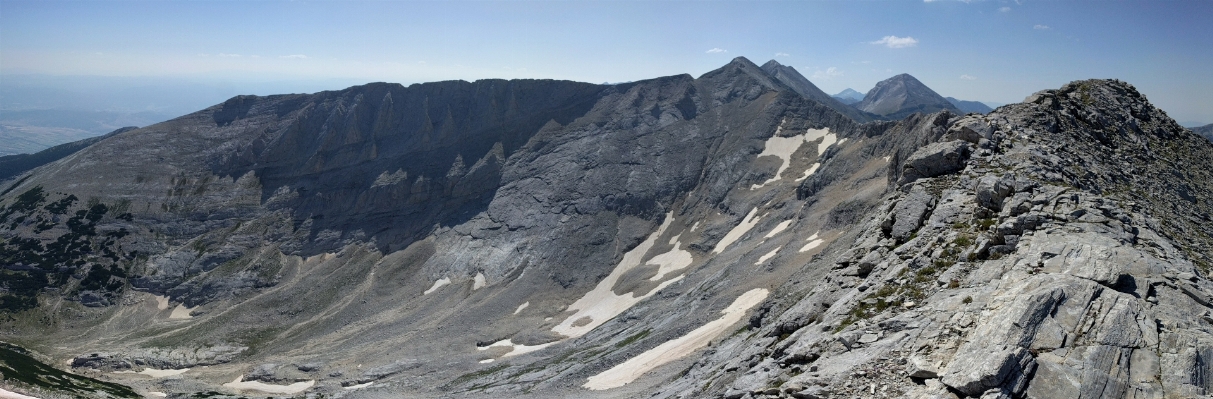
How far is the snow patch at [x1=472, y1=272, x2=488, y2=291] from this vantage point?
9044cm

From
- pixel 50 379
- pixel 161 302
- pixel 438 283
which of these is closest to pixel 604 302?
pixel 438 283

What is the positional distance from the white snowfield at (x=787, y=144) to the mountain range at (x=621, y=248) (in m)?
0.57

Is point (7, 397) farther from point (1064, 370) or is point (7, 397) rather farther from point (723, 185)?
point (723, 185)

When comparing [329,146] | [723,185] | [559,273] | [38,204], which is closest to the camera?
[559,273]

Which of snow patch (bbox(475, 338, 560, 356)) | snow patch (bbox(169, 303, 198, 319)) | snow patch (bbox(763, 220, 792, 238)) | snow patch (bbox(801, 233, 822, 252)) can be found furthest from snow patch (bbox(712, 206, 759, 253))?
snow patch (bbox(169, 303, 198, 319))

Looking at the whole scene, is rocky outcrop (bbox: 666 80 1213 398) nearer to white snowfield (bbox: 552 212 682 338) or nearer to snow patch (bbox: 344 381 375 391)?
white snowfield (bbox: 552 212 682 338)

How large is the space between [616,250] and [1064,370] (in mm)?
79724

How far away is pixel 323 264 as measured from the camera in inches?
4028

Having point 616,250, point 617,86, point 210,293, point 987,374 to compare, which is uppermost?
point 617,86

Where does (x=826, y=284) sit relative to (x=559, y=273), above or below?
above

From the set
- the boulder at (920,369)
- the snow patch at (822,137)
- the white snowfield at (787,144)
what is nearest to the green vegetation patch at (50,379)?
the boulder at (920,369)

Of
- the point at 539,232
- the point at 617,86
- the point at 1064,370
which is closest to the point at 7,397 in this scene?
the point at 1064,370

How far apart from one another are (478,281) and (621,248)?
22.5 metres

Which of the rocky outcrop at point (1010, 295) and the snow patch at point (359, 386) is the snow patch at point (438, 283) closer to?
the snow patch at point (359, 386)
